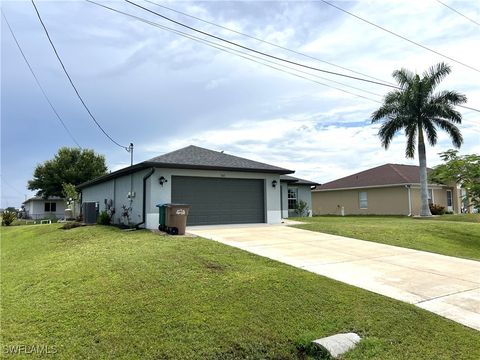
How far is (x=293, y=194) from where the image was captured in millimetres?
24859

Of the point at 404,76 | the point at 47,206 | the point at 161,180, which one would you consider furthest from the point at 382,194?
the point at 47,206

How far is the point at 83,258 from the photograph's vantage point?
25.6ft

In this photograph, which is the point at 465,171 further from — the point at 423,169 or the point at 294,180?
the point at 294,180

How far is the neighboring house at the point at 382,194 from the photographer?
90.4 ft

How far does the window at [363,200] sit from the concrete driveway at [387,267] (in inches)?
785

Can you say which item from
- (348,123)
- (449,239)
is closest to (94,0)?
(449,239)

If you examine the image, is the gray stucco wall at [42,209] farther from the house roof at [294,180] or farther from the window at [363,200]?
the window at [363,200]

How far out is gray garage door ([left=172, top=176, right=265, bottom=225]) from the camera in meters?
14.5

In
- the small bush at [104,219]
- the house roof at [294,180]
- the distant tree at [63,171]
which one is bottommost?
the small bush at [104,219]

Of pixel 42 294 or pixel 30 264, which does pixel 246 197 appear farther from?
pixel 42 294

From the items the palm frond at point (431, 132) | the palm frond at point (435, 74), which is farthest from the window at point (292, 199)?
the palm frond at point (435, 74)

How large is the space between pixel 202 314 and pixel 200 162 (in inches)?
409

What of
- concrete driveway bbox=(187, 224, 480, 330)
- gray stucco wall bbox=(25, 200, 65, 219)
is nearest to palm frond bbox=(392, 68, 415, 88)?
concrete driveway bbox=(187, 224, 480, 330)

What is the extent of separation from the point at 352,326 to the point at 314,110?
47.7ft
